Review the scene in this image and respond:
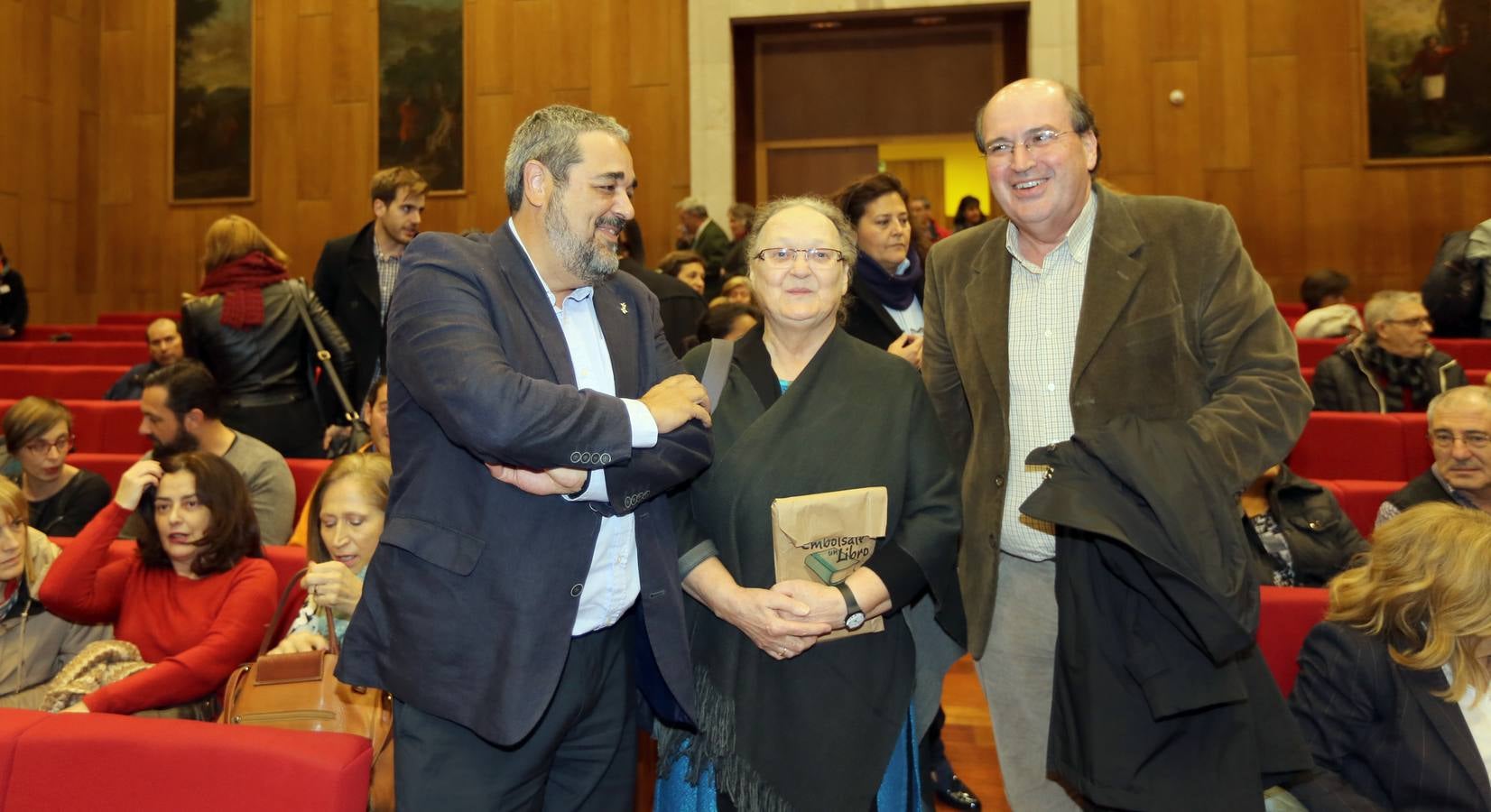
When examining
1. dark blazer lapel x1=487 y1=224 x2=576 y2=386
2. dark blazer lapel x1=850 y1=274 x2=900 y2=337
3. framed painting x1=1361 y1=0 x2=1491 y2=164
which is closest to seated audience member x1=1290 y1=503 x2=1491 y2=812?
dark blazer lapel x1=850 y1=274 x2=900 y2=337

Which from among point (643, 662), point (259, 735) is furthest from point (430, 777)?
point (643, 662)

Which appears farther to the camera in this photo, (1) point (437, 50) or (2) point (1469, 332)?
(1) point (437, 50)

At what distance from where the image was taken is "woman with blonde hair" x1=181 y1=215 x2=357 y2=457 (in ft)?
13.3

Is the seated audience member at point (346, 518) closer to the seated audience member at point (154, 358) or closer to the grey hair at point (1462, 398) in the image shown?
the grey hair at point (1462, 398)

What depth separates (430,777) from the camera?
162 centimetres

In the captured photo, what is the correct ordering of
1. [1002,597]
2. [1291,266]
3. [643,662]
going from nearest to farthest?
[643,662]
[1002,597]
[1291,266]

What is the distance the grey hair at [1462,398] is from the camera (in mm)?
3113

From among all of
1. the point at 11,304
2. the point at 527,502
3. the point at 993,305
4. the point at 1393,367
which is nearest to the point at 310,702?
the point at 527,502

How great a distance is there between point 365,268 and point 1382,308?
419cm

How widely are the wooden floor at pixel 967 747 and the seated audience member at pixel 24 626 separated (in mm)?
1412

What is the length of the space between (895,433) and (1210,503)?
0.53 m

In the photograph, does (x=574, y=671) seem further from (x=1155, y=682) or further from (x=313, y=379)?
(x=313, y=379)

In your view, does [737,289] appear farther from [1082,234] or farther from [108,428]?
[1082,234]

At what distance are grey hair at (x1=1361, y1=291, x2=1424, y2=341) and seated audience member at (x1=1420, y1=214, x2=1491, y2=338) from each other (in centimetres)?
214
